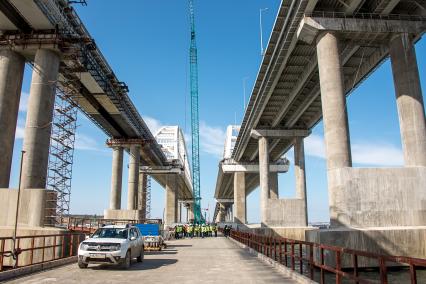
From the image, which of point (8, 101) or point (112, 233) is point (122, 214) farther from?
point (112, 233)

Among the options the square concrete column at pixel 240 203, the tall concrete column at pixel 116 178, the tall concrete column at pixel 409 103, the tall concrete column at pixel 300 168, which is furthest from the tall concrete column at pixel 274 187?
the tall concrete column at pixel 409 103

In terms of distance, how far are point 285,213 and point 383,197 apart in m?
27.9

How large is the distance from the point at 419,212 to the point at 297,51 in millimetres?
17155

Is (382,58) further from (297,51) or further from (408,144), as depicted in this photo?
(408,144)

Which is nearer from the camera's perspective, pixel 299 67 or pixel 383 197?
pixel 383 197

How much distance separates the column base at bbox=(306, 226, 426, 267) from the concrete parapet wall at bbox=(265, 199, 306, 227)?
28.4m

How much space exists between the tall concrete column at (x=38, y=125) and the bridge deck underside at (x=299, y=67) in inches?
651

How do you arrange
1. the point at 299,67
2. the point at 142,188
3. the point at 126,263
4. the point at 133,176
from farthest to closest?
the point at 142,188 → the point at 133,176 → the point at 299,67 → the point at 126,263

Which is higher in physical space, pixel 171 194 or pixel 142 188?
pixel 142 188

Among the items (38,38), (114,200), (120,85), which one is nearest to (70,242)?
(38,38)

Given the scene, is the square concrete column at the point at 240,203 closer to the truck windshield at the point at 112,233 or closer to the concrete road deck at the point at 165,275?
the truck windshield at the point at 112,233

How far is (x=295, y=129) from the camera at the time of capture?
53781 millimetres

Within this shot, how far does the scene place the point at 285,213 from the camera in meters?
46.8

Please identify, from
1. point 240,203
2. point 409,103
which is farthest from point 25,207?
point 240,203
